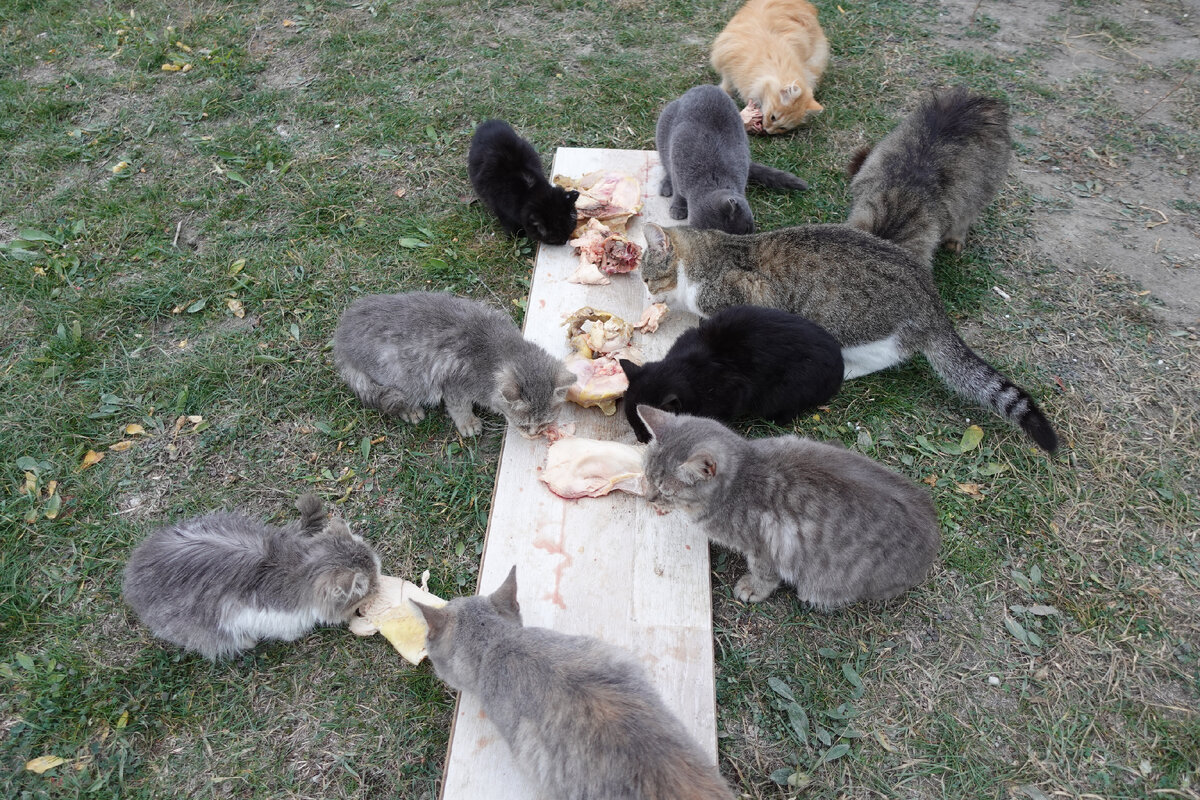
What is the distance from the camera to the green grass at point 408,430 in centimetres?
293

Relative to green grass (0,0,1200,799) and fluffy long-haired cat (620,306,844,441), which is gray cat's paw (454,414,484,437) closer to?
green grass (0,0,1200,799)

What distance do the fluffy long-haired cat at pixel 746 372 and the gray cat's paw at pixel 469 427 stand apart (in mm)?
957

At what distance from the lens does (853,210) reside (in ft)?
16.1

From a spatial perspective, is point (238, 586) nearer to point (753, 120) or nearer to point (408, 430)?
point (408, 430)

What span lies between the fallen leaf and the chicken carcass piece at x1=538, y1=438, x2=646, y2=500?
8.29 feet

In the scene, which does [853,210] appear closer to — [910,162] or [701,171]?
[910,162]

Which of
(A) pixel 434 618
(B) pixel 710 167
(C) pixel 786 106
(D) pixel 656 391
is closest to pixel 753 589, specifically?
(D) pixel 656 391

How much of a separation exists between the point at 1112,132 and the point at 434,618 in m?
7.45

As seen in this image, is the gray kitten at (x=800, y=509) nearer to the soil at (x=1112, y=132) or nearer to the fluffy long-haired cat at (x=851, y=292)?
the fluffy long-haired cat at (x=851, y=292)

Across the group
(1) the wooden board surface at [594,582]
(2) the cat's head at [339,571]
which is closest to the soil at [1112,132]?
(1) the wooden board surface at [594,582]

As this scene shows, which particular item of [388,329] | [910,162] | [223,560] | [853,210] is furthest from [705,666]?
[910,162]

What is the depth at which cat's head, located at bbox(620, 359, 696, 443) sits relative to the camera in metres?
3.72

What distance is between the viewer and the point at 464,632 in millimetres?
2680

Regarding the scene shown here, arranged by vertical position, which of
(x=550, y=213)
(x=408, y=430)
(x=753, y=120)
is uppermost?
(x=550, y=213)
